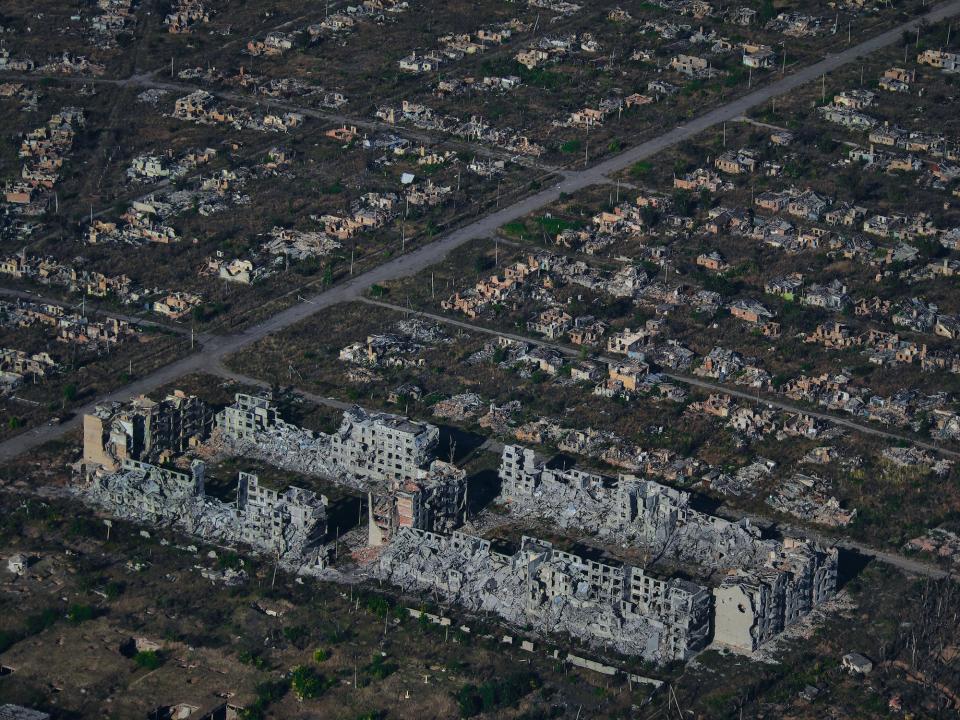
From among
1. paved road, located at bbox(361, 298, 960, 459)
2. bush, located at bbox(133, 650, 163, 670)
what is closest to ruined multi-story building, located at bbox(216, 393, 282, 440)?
paved road, located at bbox(361, 298, 960, 459)

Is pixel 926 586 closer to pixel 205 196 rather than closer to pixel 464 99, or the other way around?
pixel 205 196

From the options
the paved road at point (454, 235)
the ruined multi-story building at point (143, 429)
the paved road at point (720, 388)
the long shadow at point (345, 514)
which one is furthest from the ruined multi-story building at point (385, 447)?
the paved road at point (720, 388)

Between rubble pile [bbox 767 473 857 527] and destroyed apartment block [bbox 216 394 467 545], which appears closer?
destroyed apartment block [bbox 216 394 467 545]

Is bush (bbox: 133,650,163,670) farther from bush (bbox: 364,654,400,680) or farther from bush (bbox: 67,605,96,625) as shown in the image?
bush (bbox: 364,654,400,680)

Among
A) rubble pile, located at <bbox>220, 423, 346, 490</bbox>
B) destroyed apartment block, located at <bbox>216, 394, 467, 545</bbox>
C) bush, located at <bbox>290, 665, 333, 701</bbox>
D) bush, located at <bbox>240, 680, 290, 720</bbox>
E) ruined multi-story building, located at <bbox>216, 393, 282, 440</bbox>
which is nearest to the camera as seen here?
bush, located at <bbox>240, 680, 290, 720</bbox>

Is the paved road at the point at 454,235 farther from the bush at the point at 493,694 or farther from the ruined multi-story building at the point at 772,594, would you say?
the ruined multi-story building at the point at 772,594
